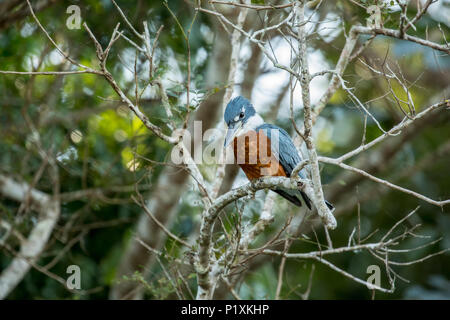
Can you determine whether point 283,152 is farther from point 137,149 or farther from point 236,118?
point 137,149

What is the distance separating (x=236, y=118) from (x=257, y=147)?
335 millimetres

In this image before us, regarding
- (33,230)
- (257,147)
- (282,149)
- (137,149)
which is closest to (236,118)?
(257,147)

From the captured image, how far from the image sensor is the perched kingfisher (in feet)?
15.6

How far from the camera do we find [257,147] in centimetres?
484

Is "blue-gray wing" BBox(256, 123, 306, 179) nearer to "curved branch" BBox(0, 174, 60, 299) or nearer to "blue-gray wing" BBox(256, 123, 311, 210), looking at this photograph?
"blue-gray wing" BBox(256, 123, 311, 210)

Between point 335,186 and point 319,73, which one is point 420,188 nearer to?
point 335,186

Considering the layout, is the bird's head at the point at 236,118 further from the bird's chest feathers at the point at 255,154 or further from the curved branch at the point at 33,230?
the curved branch at the point at 33,230

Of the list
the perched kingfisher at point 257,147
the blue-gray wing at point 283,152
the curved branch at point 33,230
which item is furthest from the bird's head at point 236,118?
the curved branch at point 33,230

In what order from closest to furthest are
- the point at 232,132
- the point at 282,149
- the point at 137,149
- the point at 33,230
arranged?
the point at 232,132
the point at 282,149
the point at 137,149
the point at 33,230

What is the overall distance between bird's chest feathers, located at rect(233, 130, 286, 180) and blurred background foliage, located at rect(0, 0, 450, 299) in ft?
4.63

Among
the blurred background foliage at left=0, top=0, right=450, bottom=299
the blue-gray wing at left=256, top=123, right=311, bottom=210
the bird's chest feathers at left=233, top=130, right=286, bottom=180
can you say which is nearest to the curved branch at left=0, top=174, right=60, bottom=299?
the blurred background foliage at left=0, top=0, right=450, bottom=299

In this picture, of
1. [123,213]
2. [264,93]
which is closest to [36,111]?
[123,213]

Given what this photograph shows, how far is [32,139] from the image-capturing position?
22.0 ft

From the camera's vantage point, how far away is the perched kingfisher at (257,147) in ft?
15.6
